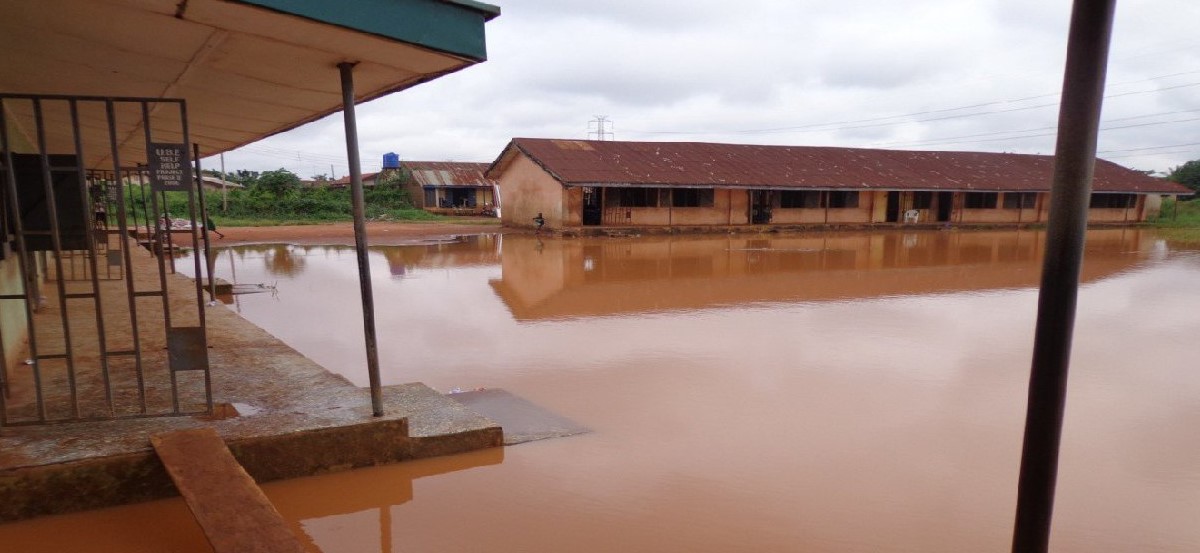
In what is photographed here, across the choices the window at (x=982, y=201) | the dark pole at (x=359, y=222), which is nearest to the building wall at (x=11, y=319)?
the dark pole at (x=359, y=222)

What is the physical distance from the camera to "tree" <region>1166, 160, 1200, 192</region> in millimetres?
46344

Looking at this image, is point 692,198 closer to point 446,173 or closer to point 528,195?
point 528,195

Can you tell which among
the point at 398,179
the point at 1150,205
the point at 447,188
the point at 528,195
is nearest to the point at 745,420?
the point at 528,195

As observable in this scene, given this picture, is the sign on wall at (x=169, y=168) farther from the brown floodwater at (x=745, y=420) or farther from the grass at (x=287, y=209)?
the grass at (x=287, y=209)

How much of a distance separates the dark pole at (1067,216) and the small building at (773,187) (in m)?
22.8

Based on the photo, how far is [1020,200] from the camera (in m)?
32.2

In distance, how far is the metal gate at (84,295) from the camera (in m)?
3.41

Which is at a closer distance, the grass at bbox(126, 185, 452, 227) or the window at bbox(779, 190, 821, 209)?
the window at bbox(779, 190, 821, 209)

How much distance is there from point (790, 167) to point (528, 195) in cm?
1228

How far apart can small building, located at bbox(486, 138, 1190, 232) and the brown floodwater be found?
13690 mm

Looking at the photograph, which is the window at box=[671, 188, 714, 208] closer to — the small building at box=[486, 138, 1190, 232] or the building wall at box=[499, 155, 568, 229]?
the small building at box=[486, 138, 1190, 232]

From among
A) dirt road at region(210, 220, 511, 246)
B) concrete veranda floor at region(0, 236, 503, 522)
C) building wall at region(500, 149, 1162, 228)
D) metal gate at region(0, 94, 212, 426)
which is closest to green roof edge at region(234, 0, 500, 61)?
metal gate at region(0, 94, 212, 426)

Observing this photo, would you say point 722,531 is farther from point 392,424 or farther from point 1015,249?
point 1015,249

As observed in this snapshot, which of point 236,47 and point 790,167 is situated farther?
point 790,167
